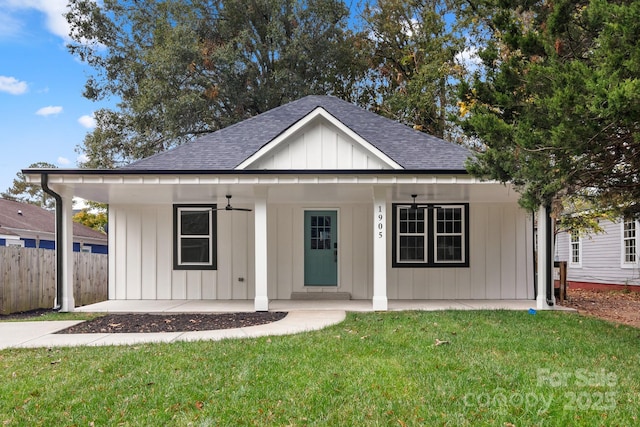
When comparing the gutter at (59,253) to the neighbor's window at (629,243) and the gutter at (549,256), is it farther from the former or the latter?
the neighbor's window at (629,243)

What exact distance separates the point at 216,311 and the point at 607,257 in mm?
14911

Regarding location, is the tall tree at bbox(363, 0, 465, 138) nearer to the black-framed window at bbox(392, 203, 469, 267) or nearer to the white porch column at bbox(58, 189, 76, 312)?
the black-framed window at bbox(392, 203, 469, 267)

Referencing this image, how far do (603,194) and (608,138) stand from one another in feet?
6.08

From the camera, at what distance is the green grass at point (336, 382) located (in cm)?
362

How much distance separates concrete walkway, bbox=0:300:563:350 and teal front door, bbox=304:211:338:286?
2.54ft

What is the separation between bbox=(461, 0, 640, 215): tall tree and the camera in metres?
4.44

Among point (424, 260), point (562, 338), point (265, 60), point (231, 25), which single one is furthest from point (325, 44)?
point (562, 338)

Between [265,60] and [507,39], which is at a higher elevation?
[265,60]

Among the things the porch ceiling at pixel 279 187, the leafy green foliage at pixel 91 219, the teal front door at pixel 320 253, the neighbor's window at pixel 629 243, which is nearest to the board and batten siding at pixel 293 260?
the teal front door at pixel 320 253

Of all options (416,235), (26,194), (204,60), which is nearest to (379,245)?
(416,235)

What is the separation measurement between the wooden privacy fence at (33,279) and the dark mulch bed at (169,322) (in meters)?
3.06

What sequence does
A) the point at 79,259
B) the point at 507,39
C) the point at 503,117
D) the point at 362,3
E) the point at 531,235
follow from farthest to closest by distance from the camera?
the point at 362,3
the point at 79,259
the point at 531,235
the point at 503,117
the point at 507,39

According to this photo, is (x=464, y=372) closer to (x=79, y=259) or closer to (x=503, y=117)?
(x=503, y=117)

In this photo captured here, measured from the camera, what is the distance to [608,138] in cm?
500
